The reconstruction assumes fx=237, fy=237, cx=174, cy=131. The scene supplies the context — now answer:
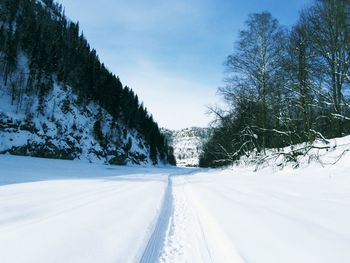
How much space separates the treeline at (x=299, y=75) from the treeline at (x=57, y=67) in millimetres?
43606

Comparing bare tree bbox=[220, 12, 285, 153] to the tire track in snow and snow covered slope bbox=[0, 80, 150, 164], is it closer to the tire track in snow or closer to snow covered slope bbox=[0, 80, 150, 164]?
the tire track in snow

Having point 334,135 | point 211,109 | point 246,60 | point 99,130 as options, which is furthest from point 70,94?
point 334,135

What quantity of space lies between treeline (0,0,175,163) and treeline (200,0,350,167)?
143 ft

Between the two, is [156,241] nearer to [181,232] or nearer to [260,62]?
[181,232]

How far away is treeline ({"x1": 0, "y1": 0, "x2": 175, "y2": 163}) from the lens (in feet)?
165

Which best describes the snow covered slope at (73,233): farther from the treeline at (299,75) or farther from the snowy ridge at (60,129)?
the snowy ridge at (60,129)

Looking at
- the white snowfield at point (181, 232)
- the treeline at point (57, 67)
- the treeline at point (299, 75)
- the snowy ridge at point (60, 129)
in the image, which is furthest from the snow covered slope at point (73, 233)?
the treeline at point (57, 67)

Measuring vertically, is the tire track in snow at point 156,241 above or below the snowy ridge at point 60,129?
below

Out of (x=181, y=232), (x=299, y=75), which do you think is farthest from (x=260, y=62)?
(x=181, y=232)

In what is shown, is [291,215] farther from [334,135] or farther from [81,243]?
[334,135]

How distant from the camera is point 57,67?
5700cm

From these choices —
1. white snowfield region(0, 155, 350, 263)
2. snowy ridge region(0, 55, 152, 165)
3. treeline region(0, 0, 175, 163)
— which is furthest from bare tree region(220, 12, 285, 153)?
treeline region(0, 0, 175, 163)

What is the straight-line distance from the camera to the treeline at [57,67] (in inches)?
1986

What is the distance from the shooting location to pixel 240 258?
7.64 feet
